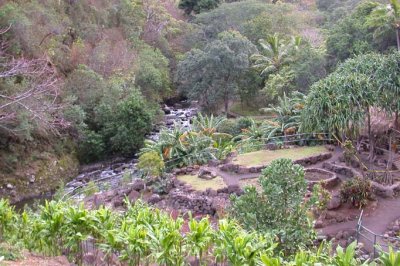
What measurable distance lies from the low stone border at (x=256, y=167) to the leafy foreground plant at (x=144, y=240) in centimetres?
930

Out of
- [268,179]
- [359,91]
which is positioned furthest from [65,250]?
[359,91]

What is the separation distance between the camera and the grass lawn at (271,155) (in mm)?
19125

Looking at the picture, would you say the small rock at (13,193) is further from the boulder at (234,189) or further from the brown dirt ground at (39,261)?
the brown dirt ground at (39,261)

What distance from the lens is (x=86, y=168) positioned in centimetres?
2448

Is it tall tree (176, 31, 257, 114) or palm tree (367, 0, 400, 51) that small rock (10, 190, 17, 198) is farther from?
palm tree (367, 0, 400, 51)

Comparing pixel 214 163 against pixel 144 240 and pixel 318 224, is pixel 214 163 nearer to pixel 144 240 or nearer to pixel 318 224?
A: pixel 318 224

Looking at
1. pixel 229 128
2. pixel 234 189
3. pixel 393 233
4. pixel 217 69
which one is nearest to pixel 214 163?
pixel 234 189

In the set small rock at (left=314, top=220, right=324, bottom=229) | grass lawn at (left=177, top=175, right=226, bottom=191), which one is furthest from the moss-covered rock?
small rock at (left=314, top=220, right=324, bottom=229)

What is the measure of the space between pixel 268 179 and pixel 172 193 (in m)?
8.07

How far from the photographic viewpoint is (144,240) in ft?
23.7

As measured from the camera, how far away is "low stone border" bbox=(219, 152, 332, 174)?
717 inches

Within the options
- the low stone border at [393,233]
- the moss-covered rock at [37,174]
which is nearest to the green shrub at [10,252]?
the low stone border at [393,233]

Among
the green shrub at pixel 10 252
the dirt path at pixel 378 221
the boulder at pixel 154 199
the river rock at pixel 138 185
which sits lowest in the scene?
the dirt path at pixel 378 221

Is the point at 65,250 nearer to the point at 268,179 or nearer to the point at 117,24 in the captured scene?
the point at 268,179
